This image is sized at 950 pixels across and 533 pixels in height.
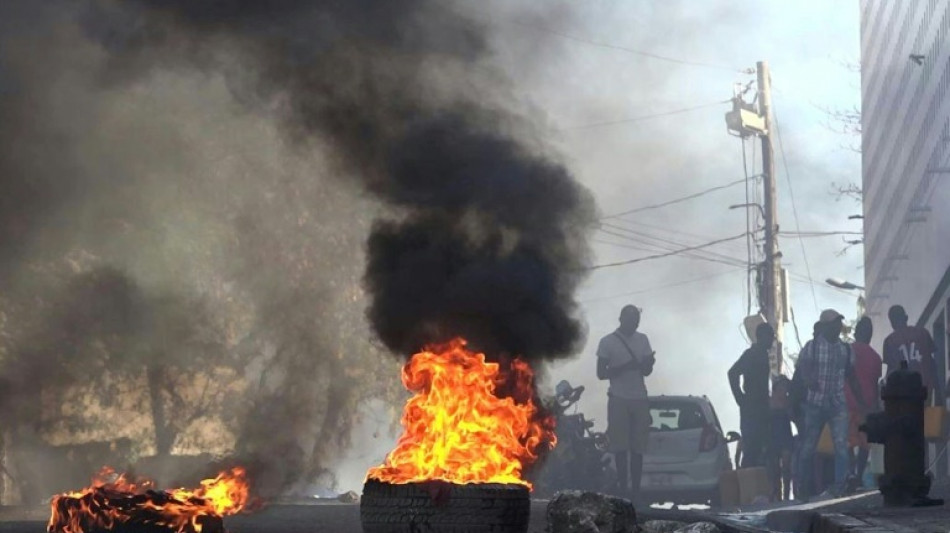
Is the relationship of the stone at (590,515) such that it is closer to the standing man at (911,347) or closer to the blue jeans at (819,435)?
the blue jeans at (819,435)

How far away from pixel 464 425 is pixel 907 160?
28.6 metres

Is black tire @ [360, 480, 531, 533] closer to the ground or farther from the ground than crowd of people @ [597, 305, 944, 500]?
closer to the ground

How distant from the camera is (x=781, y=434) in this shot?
2062 cm

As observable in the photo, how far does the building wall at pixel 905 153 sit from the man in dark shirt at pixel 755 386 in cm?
775

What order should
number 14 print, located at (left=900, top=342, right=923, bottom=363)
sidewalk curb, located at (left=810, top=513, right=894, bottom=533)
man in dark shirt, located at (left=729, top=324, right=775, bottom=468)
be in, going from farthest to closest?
man in dark shirt, located at (left=729, top=324, right=775, bottom=468), number 14 print, located at (left=900, top=342, right=923, bottom=363), sidewalk curb, located at (left=810, top=513, right=894, bottom=533)

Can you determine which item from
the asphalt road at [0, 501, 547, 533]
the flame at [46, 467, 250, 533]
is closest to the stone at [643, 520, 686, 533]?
the asphalt road at [0, 501, 547, 533]

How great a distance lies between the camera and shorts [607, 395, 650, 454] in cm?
1973

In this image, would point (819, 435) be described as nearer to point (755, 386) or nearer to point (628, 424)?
point (755, 386)

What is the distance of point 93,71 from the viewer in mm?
19734

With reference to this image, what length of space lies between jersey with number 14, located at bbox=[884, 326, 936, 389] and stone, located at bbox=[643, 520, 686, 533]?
21.2ft

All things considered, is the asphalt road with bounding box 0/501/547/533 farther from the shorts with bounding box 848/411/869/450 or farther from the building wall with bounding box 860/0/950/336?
the building wall with bounding box 860/0/950/336

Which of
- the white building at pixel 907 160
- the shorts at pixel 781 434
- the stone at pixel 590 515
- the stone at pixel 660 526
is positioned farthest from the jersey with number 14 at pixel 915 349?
the white building at pixel 907 160

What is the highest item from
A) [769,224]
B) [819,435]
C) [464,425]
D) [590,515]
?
[769,224]

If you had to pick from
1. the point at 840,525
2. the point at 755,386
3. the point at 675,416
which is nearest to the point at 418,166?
the point at 840,525
